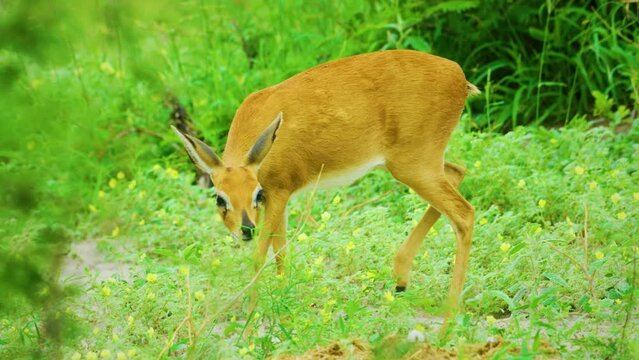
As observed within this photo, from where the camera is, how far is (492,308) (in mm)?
5367

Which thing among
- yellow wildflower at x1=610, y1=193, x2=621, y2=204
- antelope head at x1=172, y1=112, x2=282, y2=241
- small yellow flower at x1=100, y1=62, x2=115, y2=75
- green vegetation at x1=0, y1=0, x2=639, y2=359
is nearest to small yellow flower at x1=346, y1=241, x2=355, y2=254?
green vegetation at x1=0, y1=0, x2=639, y2=359

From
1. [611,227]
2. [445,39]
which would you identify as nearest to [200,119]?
[445,39]

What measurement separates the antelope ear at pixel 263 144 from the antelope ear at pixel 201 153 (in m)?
0.18

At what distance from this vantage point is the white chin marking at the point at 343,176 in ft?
19.2

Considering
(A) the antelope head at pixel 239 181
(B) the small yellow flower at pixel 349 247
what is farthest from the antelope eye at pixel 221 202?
(B) the small yellow flower at pixel 349 247

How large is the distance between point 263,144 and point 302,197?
7.47 feet

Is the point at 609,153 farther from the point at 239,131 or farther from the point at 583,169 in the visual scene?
the point at 239,131

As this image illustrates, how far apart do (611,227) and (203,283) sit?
2.41 meters

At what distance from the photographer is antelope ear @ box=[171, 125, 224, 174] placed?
17.8ft

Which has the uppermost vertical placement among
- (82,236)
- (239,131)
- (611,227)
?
(239,131)

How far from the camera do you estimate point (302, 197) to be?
766 cm

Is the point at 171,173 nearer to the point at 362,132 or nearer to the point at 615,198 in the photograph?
the point at 362,132

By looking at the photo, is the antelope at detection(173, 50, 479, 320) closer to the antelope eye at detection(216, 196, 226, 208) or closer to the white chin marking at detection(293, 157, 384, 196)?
the white chin marking at detection(293, 157, 384, 196)

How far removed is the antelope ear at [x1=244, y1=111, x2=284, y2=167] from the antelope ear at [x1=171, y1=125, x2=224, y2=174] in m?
0.18
